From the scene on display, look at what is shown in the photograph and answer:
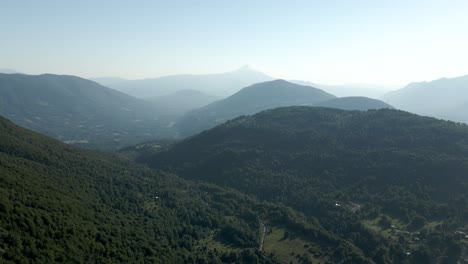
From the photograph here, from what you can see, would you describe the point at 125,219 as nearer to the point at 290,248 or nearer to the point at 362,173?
the point at 290,248

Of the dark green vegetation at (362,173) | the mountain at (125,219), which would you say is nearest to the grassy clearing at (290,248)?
the mountain at (125,219)

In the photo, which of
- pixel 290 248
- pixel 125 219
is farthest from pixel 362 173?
pixel 125 219

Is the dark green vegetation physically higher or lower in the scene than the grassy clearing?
higher

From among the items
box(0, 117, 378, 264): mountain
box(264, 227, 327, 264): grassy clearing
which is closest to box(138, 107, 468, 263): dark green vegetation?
box(264, 227, 327, 264): grassy clearing

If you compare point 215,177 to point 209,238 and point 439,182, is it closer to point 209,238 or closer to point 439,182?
point 209,238

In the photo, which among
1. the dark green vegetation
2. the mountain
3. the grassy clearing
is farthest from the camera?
the dark green vegetation

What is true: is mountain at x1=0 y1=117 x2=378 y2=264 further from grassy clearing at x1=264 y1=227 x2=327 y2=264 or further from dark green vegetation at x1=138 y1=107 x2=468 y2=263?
dark green vegetation at x1=138 y1=107 x2=468 y2=263

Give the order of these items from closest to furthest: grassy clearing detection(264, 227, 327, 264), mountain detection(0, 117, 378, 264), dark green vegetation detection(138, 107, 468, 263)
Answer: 1. mountain detection(0, 117, 378, 264)
2. grassy clearing detection(264, 227, 327, 264)
3. dark green vegetation detection(138, 107, 468, 263)
